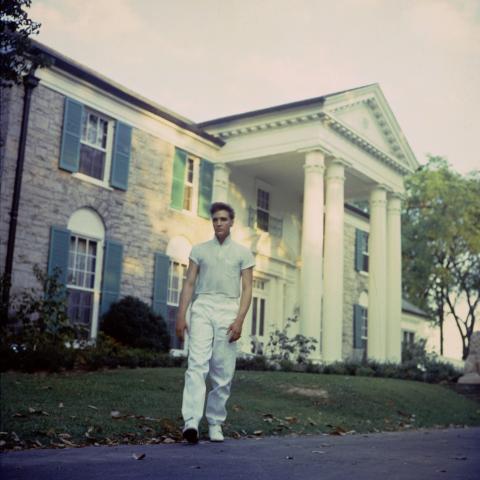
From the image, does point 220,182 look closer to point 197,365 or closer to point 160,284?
point 160,284

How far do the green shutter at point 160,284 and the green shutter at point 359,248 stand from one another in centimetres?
1216

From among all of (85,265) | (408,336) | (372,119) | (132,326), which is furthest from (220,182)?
(408,336)

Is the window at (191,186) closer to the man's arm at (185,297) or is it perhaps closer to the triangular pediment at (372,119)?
the triangular pediment at (372,119)

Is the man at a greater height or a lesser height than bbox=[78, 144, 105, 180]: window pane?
lesser

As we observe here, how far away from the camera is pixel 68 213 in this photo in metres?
15.6

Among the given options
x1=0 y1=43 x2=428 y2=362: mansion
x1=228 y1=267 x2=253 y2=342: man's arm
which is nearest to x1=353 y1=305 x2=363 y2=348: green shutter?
x1=0 y1=43 x2=428 y2=362: mansion

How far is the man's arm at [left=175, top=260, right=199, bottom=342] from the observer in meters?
5.71

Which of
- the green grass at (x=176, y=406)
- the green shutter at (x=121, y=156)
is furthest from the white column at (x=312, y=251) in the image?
the green shutter at (x=121, y=156)

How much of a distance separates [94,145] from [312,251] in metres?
6.77

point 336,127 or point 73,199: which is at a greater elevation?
point 336,127

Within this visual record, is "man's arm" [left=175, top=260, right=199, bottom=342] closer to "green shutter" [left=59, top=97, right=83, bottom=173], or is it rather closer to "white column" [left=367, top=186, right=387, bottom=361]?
"green shutter" [left=59, top=97, right=83, bottom=173]

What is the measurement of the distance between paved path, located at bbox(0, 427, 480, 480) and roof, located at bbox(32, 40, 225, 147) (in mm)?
10810

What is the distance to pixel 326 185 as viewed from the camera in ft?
70.0

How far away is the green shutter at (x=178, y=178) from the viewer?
18797mm
